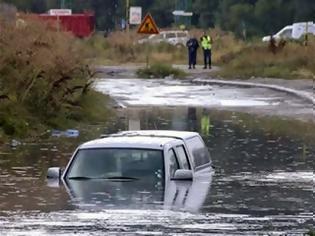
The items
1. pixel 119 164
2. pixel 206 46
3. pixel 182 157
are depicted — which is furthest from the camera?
pixel 206 46

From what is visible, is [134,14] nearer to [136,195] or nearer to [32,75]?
[32,75]

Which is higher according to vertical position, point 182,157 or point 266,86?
point 182,157

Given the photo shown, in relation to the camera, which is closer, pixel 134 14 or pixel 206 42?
pixel 206 42

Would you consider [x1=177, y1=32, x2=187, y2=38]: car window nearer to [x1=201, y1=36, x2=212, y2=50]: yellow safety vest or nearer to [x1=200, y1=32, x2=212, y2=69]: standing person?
[x1=200, y1=32, x2=212, y2=69]: standing person

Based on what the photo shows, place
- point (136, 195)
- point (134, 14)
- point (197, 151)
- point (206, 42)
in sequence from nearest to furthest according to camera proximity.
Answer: point (136, 195), point (197, 151), point (206, 42), point (134, 14)

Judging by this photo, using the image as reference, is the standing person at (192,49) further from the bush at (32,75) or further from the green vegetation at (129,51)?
the bush at (32,75)

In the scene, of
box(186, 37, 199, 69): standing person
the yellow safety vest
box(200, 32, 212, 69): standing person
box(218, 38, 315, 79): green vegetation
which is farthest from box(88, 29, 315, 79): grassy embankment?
box(186, 37, 199, 69): standing person

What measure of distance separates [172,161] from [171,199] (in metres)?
1.34

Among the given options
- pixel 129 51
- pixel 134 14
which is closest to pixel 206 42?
pixel 134 14

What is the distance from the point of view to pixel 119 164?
16641 mm

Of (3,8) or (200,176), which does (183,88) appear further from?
(200,176)

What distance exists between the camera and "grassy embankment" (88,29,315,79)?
54.1m

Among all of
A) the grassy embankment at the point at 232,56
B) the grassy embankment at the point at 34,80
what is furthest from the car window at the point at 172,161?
the grassy embankment at the point at 232,56

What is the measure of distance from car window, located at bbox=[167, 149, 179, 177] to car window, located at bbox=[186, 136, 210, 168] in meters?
0.66
